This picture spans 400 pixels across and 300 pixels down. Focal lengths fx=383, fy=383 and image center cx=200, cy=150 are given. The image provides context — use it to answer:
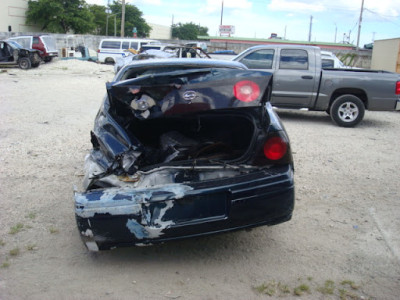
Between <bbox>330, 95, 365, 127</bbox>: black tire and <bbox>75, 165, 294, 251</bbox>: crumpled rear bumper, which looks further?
<bbox>330, 95, 365, 127</bbox>: black tire

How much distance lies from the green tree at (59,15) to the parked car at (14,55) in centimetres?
2727

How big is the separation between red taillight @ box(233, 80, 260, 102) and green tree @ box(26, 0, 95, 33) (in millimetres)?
48585

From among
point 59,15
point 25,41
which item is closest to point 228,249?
point 25,41

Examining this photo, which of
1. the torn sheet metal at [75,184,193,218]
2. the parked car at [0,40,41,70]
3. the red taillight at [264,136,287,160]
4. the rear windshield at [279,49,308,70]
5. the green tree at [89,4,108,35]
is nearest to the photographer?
the torn sheet metal at [75,184,193,218]

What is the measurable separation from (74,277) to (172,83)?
1.68 meters

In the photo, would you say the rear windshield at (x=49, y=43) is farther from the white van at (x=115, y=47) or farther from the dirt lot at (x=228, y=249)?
the dirt lot at (x=228, y=249)

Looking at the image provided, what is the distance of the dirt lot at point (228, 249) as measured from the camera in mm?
2801

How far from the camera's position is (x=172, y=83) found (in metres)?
3.04

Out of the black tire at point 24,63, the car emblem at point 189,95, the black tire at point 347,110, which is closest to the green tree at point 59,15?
the black tire at point 24,63

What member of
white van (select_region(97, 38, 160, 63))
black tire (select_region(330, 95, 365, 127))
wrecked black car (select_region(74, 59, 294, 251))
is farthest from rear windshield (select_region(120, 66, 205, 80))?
white van (select_region(97, 38, 160, 63))

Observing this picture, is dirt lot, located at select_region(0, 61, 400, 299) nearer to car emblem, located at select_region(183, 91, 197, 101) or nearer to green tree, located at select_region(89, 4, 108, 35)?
car emblem, located at select_region(183, 91, 197, 101)

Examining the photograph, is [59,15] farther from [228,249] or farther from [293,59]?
[228,249]

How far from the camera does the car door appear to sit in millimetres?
8984

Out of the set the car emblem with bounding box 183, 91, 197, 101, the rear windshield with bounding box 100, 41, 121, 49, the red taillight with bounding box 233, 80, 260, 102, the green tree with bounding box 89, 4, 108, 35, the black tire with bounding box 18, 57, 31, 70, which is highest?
the green tree with bounding box 89, 4, 108, 35
